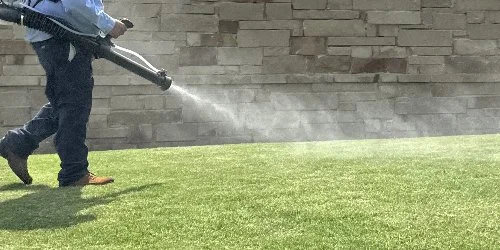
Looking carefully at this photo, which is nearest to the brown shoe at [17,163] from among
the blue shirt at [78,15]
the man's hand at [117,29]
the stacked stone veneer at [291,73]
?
the blue shirt at [78,15]

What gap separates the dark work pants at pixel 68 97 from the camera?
3912 millimetres

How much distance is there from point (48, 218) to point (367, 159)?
2483 mm

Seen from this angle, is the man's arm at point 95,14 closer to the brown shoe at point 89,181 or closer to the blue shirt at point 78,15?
the blue shirt at point 78,15

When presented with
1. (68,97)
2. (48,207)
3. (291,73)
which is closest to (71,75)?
(68,97)

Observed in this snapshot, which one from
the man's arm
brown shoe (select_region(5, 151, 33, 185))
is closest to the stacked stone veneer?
brown shoe (select_region(5, 151, 33, 185))

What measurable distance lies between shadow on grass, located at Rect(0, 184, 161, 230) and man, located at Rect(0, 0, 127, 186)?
0.63 feet

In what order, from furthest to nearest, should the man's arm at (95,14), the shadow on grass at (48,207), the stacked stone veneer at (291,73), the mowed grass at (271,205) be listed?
the stacked stone veneer at (291,73) < the man's arm at (95,14) < the shadow on grass at (48,207) < the mowed grass at (271,205)

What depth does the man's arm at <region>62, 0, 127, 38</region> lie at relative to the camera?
381cm

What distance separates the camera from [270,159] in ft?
16.7

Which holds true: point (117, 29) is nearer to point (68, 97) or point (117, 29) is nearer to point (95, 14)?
point (95, 14)

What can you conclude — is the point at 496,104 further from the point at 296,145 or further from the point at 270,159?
the point at 270,159

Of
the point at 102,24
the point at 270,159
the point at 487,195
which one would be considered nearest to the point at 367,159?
the point at 270,159

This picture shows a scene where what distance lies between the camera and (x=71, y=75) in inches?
155

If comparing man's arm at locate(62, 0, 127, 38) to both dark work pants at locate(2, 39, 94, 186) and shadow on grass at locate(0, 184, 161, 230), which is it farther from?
shadow on grass at locate(0, 184, 161, 230)
